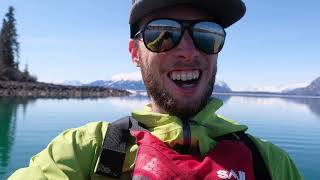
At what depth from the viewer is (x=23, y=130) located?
31.0m

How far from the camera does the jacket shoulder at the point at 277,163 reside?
2.98 metres

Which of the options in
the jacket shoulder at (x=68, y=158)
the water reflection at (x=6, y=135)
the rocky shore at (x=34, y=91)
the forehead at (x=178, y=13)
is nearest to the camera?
the jacket shoulder at (x=68, y=158)

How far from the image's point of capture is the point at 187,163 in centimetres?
265

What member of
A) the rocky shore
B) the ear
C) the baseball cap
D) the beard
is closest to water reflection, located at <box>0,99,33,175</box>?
the ear

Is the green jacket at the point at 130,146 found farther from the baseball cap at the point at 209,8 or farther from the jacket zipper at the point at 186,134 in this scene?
the baseball cap at the point at 209,8

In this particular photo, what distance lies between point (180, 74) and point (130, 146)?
638mm

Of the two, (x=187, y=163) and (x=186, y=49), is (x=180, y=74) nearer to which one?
(x=186, y=49)

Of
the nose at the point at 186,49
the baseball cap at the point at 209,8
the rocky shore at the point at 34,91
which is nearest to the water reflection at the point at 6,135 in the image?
the baseball cap at the point at 209,8

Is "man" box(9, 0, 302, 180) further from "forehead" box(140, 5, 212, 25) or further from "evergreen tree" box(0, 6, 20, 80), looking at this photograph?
"evergreen tree" box(0, 6, 20, 80)

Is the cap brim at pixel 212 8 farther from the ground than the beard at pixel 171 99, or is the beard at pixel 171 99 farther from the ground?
the cap brim at pixel 212 8

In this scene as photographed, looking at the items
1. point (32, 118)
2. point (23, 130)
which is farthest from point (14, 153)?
point (32, 118)

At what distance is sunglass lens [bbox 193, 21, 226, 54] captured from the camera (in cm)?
302

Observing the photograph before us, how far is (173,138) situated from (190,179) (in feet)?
1.07

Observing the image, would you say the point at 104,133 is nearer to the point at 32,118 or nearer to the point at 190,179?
the point at 190,179
